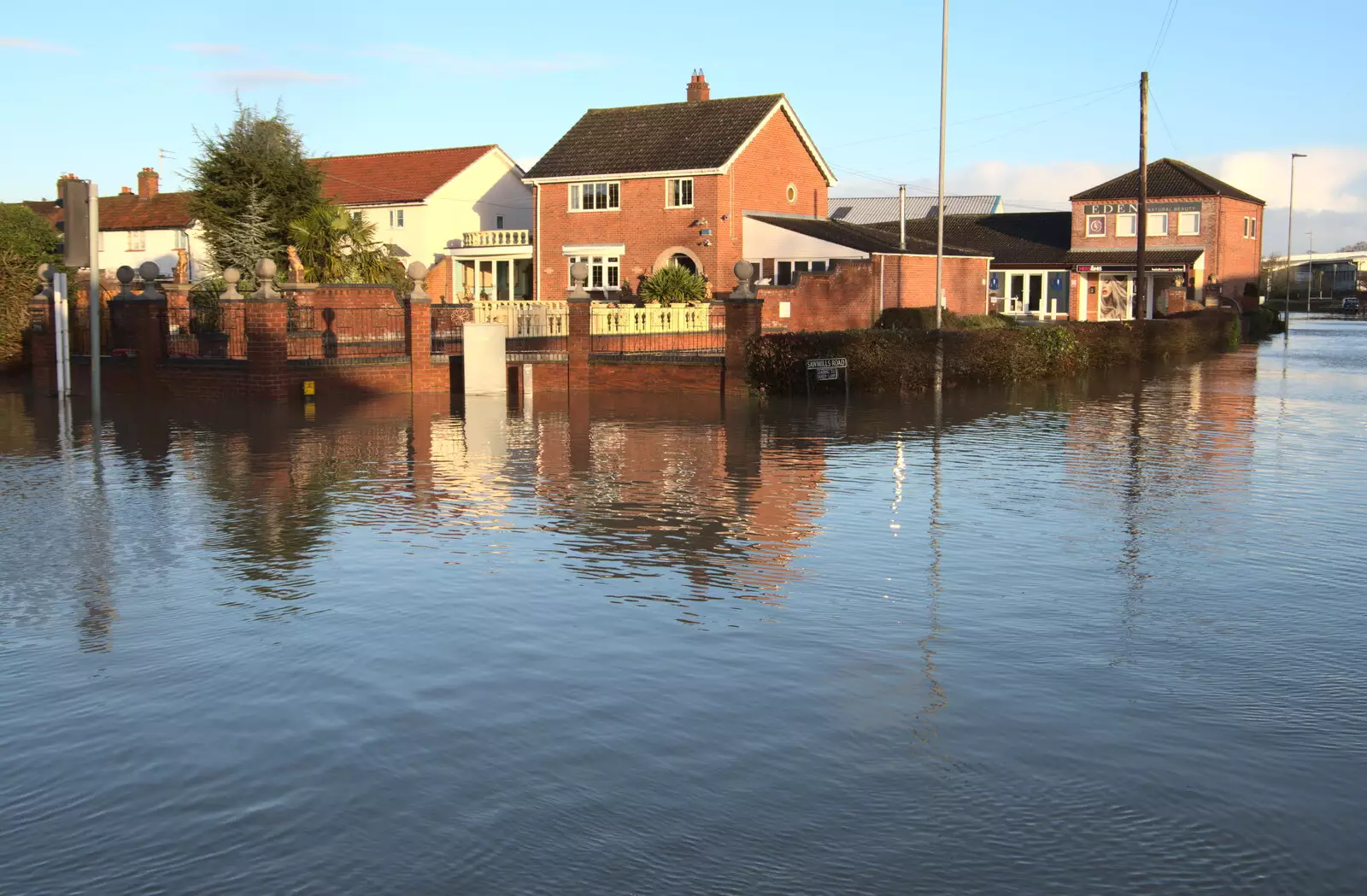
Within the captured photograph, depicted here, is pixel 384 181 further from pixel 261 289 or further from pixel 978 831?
pixel 978 831

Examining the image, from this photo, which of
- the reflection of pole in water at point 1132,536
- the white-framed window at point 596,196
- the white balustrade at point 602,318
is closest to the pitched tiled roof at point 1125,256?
the white-framed window at point 596,196

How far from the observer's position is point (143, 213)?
63625 millimetres

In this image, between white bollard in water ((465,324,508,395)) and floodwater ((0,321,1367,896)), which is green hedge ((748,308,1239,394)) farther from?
floodwater ((0,321,1367,896))

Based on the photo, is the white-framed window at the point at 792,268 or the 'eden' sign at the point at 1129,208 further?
the 'eden' sign at the point at 1129,208

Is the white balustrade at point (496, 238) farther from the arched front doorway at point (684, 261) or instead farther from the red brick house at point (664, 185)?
the arched front doorway at point (684, 261)

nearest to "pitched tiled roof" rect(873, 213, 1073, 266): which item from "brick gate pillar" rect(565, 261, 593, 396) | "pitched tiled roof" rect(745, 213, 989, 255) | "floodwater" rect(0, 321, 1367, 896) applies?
"pitched tiled roof" rect(745, 213, 989, 255)

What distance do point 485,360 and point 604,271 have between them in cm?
2199

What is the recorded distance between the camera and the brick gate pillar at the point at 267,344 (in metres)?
23.5

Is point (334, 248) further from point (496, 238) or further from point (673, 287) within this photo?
point (496, 238)

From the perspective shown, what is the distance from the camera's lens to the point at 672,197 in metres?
45.7

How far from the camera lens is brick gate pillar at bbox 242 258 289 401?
2347 centimetres

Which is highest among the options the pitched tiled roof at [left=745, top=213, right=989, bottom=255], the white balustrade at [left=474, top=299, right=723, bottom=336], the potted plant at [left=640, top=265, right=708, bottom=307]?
the pitched tiled roof at [left=745, top=213, right=989, bottom=255]

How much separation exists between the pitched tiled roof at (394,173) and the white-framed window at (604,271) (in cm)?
1118

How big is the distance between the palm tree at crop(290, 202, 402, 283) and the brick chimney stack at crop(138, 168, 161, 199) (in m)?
31.9
